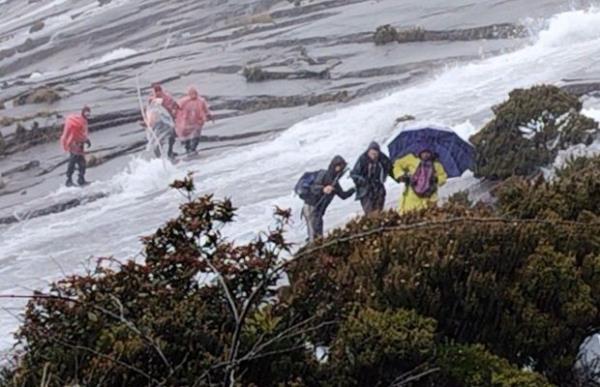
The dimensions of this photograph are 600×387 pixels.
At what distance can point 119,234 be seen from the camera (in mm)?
15688

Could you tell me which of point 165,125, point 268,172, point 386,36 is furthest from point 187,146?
point 386,36

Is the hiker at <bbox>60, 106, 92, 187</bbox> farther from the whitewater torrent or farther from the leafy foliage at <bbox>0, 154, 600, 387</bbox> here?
the leafy foliage at <bbox>0, 154, 600, 387</bbox>

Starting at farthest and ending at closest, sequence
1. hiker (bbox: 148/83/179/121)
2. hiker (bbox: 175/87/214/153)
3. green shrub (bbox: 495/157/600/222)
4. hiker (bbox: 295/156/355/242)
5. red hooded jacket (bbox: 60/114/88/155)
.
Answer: hiker (bbox: 148/83/179/121)
hiker (bbox: 175/87/214/153)
red hooded jacket (bbox: 60/114/88/155)
hiker (bbox: 295/156/355/242)
green shrub (bbox: 495/157/600/222)

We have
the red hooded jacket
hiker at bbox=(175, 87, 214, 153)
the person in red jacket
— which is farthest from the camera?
the person in red jacket

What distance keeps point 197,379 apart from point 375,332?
1.11m

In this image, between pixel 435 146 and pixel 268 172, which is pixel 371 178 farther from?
pixel 268 172

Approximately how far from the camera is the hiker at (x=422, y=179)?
1124 cm

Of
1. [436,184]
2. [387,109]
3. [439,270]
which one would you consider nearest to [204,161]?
[387,109]

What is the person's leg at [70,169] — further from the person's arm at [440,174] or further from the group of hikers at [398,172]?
the person's arm at [440,174]

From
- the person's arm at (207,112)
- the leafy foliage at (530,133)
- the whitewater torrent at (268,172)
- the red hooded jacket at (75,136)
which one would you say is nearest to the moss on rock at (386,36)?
the whitewater torrent at (268,172)

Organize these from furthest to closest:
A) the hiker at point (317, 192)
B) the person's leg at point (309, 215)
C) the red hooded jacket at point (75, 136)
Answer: the red hooded jacket at point (75, 136) < the person's leg at point (309, 215) < the hiker at point (317, 192)

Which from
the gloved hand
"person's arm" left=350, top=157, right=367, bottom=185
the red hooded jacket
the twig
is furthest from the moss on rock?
the twig

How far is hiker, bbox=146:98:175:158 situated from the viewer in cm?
2034

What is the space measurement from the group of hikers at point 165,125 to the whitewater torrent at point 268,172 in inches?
Result: 23.8
